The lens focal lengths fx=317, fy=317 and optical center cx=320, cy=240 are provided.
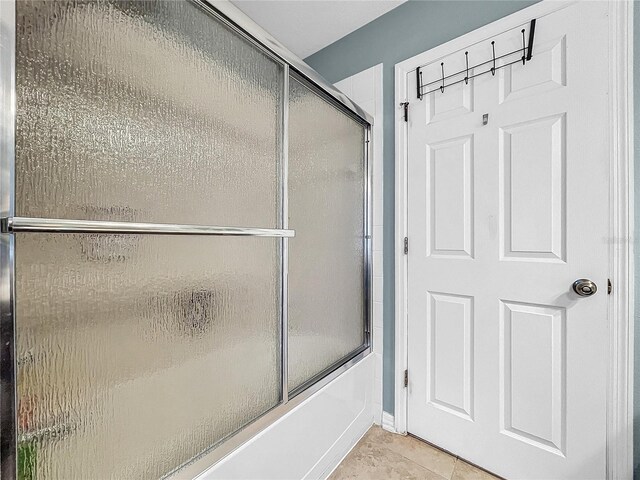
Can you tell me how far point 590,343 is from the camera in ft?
4.17

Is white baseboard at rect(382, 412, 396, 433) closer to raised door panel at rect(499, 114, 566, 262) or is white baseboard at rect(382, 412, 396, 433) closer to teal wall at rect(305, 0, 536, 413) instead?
teal wall at rect(305, 0, 536, 413)

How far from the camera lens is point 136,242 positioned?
811 mm

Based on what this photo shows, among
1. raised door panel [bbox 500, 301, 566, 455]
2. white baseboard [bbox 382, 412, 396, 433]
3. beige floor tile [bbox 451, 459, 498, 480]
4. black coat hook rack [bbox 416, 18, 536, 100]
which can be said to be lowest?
beige floor tile [bbox 451, 459, 498, 480]

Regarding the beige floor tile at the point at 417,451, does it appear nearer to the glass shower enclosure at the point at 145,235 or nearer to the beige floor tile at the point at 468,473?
the beige floor tile at the point at 468,473

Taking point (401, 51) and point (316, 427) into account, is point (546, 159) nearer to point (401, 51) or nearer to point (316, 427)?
point (401, 51)

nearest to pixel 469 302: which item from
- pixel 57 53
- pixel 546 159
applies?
pixel 546 159

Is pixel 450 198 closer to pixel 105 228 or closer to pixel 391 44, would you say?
pixel 391 44

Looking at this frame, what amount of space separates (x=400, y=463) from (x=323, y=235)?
1183mm

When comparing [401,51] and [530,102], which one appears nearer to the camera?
[530,102]

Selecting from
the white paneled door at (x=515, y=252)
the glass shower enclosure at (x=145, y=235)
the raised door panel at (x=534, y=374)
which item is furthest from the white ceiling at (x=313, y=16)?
the raised door panel at (x=534, y=374)

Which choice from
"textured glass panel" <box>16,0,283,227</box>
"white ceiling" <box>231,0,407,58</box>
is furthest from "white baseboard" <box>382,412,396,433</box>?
"white ceiling" <box>231,0,407,58</box>

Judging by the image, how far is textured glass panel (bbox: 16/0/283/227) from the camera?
25.5 inches

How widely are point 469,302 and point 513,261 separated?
0.94 ft

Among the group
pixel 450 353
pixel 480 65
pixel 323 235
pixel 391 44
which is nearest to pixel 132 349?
pixel 323 235
